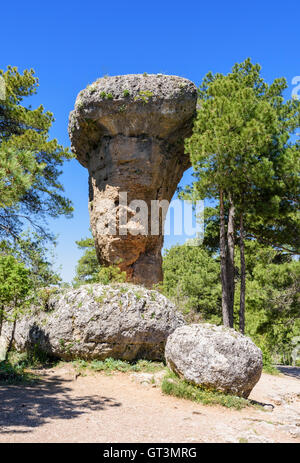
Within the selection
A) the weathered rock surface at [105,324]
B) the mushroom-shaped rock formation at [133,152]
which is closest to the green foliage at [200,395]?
the weathered rock surface at [105,324]

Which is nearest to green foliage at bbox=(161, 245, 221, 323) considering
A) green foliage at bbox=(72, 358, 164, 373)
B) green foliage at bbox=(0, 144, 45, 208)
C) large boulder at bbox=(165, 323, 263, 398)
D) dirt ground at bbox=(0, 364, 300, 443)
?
green foliage at bbox=(72, 358, 164, 373)

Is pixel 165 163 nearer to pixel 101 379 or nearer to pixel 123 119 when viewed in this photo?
pixel 123 119

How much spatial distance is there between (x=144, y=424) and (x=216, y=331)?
8.87ft

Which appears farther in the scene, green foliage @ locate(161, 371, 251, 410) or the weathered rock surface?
the weathered rock surface

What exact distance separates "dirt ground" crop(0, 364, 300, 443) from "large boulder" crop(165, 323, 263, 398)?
1.55ft

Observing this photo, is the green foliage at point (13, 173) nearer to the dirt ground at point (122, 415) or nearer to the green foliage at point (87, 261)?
the dirt ground at point (122, 415)

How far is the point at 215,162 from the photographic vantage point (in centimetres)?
1259

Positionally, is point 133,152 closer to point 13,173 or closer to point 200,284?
point 13,173

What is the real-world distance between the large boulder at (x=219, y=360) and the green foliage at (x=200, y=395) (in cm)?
12

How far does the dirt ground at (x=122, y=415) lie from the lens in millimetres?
4691

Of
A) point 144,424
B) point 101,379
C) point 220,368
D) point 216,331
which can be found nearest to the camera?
point 144,424

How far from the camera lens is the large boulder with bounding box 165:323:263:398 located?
22.1ft

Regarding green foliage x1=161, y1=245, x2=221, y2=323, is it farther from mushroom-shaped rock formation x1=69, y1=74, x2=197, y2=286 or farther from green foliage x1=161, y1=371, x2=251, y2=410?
green foliage x1=161, y1=371, x2=251, y2=410
